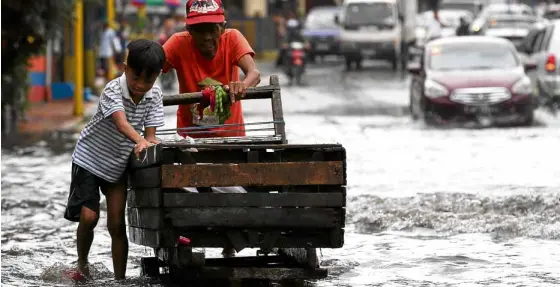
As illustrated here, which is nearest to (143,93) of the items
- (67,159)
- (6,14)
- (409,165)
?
(409,165)

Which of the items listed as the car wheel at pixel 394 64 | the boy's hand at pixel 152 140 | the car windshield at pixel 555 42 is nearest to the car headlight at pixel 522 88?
the car windshield at pixel 555 42

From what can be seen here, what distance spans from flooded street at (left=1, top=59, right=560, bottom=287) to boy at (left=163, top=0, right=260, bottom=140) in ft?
3.35

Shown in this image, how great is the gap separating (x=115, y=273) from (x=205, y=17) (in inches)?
58.7

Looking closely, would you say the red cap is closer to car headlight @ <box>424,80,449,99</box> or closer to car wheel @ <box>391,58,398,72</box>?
car headlight @ <box>424,80,449,99</box>

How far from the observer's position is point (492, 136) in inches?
799

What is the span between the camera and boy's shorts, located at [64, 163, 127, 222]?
7.79 meters

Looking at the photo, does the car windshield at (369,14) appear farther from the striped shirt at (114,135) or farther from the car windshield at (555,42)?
the striped shirt at (114,135)

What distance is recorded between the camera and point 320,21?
4725 cm

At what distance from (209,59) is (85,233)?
1255mm

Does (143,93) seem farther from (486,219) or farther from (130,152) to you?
(486,219)

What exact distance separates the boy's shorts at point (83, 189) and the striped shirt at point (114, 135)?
5 cm

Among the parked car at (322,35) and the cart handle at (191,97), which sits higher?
the cart handle at (191,97)

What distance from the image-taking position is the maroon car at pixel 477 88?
894 inches

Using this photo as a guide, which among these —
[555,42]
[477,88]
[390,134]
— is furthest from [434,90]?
[555,42]
